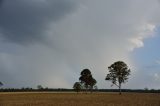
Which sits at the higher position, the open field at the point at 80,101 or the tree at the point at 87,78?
the tree at the point at 87,78

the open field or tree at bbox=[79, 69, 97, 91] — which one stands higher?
tree at bbox=[79, 69, 97, 91]

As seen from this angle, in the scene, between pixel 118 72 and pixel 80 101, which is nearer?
pixel 80 101

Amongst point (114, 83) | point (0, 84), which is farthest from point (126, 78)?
point (0, 84)

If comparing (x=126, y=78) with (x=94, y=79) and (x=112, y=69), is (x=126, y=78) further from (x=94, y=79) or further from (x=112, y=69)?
(x=94, y=79)

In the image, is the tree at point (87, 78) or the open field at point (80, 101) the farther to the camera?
the tree at point (87, 78)

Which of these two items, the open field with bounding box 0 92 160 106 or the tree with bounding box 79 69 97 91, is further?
the tree with bounding box 79 69 97 91

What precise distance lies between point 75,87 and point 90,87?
6.72m

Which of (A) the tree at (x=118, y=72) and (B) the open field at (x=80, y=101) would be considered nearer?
(B) the open field at (x=80, y=101)

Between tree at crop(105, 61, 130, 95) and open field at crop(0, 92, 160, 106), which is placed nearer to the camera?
open field at crop(0, 92, 160, 106)

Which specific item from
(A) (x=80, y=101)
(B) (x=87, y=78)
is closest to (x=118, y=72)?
(B) (x=87, y=78)

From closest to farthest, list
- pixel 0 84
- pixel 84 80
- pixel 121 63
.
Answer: pixel 121 63 → pixel 84 80 → pixel 0 84

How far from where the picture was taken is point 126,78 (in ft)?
437

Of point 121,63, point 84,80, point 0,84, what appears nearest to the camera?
point 121,63

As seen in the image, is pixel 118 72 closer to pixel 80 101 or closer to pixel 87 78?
pixel 87 78
